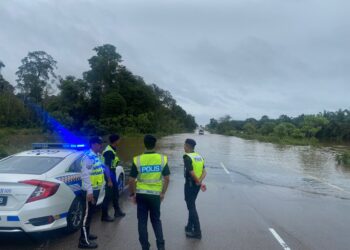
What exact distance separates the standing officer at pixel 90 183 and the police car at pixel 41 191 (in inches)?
14.6

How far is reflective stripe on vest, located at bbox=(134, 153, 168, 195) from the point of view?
242 inches

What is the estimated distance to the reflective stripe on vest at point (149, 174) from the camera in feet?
20.2

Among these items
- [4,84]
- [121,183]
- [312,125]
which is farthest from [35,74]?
[121,183]

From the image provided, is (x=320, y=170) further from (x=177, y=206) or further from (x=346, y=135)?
(x=346, y=135)

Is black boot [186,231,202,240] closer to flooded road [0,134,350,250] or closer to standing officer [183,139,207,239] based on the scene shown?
standing officer [183,139,207,239]

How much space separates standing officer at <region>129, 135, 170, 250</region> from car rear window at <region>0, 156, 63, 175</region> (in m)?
1.72

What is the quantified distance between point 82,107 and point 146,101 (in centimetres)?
1283

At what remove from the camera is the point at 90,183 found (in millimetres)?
6660

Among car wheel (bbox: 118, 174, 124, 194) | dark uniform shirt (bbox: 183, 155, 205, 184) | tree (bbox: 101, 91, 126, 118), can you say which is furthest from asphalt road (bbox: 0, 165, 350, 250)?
tree (bbox: 101, 91, 126, 118)

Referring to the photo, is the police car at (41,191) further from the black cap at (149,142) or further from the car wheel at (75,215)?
the black cap at (149,142)

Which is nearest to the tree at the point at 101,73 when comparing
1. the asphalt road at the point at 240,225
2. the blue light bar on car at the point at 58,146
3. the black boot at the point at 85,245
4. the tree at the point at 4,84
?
the tree at the point at 4,84

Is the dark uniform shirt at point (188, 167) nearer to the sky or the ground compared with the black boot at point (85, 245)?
nearer to the sky

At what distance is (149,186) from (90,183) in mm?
1070

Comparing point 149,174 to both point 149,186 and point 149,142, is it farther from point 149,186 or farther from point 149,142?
point 149,142
